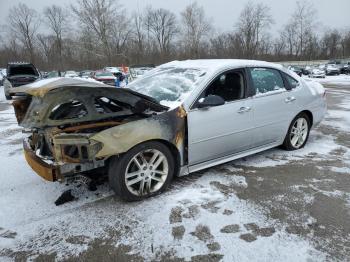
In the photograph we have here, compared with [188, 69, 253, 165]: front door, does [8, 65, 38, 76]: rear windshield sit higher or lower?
higher

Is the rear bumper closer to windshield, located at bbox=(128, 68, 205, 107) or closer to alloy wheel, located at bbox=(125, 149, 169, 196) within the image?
alloy wheel, located at bbox=(125, 149, 169, 196)

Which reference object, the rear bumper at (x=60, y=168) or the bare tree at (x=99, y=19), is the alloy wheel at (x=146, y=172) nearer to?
the rear bumper at (x=60, y=168)

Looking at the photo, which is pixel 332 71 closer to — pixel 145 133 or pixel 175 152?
pixel 175 152

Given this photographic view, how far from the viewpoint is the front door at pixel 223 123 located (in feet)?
12.4

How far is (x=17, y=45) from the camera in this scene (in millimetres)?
61375

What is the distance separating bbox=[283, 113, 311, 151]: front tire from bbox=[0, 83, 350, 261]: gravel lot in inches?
26.0

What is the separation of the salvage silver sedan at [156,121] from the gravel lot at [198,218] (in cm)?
32

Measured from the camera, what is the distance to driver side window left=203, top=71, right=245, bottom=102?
418 centimetres

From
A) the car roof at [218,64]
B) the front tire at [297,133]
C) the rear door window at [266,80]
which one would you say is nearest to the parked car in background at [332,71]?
the front tire at [297,133]

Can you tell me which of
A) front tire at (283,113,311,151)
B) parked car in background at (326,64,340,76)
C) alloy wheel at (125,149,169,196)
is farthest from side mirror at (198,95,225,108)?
parked car in background at (326,64,340,76)

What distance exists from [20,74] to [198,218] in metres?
16.1

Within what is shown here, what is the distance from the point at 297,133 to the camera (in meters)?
A: 5.29

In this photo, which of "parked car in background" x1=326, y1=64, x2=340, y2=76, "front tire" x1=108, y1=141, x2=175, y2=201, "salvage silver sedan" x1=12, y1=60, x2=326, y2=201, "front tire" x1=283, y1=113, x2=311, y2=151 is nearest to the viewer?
"salvage silver sedan" x1=12, y1=60, x2=326, y2=201

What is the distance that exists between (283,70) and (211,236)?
10.6 ft
